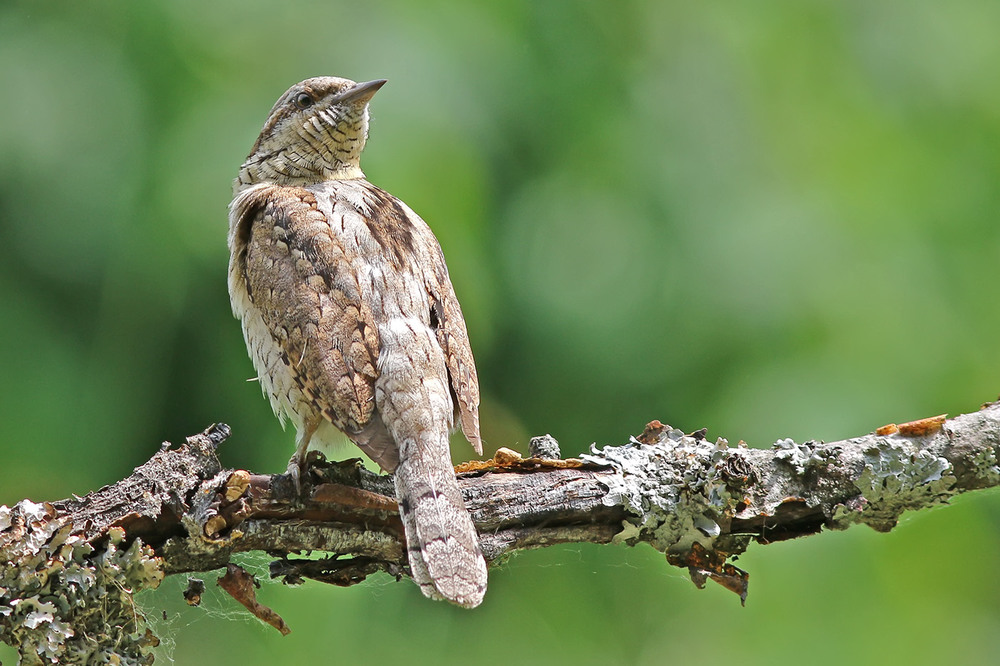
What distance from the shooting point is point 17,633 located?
1976 millimetres

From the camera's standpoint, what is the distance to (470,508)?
237 cm

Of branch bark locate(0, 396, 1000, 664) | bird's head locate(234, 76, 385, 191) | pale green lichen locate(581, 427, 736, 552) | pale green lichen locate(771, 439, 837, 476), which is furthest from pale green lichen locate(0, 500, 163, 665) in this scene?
bird's head locate(234, 76, 385, 191)

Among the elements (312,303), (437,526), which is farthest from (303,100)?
(437,526)

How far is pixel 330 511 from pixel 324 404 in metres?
0.29

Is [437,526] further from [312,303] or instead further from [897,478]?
[897,478]

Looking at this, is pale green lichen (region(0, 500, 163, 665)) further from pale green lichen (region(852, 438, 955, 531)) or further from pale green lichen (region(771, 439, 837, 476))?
pale green lichen (region(852, 438, 955, 531))

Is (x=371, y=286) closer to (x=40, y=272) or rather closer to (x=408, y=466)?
(x=408, y=466)

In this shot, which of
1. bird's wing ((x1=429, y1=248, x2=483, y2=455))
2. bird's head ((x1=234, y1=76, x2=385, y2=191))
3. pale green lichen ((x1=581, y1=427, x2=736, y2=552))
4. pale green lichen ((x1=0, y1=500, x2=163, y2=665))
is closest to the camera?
pale green lichen ((x1=0, y1=500, x2=163, y2=665))

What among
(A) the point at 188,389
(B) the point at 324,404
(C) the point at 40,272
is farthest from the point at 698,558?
(C) the point at 40,272

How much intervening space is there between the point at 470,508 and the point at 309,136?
5.56 feet

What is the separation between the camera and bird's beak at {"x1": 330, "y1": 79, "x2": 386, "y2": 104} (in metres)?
3.24

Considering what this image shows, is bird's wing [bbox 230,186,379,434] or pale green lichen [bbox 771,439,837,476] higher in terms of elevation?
bird's wing [bbox 230,186,379,434]

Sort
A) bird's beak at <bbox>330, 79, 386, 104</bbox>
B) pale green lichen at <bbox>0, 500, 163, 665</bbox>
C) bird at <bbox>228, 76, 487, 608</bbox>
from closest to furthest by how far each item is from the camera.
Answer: pale green lichen at <bbox>0, 500, 163, 665</bbox> < bird at <bbox>228, 76, 487, 608</bbox> < bird's beak at <bbox>330, 79, 386, 104</bbox>

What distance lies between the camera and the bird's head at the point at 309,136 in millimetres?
3416
